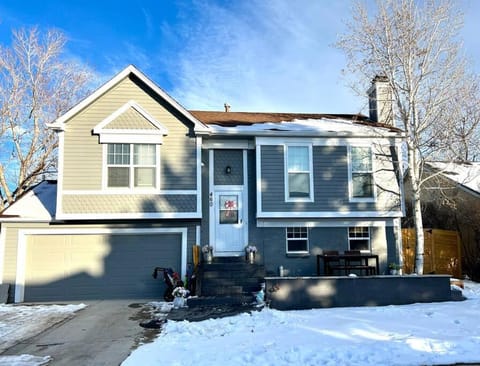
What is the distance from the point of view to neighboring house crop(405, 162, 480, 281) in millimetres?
15094

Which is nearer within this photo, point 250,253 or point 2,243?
point 2,243

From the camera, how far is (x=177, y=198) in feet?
38.7

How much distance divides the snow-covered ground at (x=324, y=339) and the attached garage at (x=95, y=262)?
416 cm

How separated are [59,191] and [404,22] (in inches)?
483

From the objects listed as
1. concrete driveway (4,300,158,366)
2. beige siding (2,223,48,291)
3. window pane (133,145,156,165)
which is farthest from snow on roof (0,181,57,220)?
concrete driveway (4,300,158,366)

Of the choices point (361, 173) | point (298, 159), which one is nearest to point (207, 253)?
point (298, 159)

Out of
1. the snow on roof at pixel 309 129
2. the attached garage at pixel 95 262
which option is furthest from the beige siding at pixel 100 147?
the attached garage at pixel 95 262

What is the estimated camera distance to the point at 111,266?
1190 centimetres

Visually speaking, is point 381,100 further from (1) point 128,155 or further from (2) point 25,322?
(2) point 25,322

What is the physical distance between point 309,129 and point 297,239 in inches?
141

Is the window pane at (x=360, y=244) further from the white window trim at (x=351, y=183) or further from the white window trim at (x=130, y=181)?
the white window trim at (x=130, y=181)

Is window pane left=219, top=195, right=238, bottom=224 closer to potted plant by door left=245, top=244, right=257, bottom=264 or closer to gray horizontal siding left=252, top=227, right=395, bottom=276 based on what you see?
gray horizontal siding left=252, top=227, right=395, bottom=276

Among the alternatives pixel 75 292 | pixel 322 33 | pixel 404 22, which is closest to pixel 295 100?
pixel 322 33

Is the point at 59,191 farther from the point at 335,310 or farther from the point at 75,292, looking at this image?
the point at 335,310
